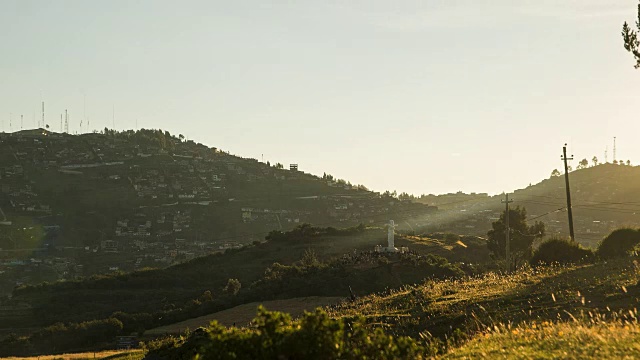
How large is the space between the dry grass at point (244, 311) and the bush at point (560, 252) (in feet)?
47.8

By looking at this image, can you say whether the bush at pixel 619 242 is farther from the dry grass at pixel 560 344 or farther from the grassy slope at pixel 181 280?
the grassy slope at pixel 181 280

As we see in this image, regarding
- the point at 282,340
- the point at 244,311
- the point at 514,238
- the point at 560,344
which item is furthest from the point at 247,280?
the point at 282,340

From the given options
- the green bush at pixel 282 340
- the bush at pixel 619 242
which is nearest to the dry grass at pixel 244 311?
the bush at pixel 619 242

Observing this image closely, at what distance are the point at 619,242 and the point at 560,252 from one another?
12.6 ft

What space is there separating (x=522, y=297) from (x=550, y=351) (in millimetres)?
15792

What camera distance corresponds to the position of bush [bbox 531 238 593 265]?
57.9 metres

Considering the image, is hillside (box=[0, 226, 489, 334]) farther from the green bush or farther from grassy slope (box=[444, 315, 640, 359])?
the green bush

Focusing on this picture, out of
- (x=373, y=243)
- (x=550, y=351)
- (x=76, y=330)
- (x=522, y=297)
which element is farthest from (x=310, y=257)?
(x=550, y=351)

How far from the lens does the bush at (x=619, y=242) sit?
56869mm

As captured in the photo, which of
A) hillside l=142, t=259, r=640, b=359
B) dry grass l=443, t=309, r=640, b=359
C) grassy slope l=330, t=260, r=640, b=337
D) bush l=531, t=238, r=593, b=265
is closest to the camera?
hillside l=142, t=259, r=640, b=359

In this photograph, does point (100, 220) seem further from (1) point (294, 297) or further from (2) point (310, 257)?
(1) point (294, 297)

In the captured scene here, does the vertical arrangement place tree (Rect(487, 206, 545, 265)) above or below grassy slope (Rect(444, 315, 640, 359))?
above

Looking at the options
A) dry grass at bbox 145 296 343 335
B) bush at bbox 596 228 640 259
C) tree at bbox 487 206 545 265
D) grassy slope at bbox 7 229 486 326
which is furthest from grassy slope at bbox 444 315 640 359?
tree at bbox 487 206 545 265

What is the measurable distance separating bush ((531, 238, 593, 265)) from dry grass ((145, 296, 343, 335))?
14.6 metres
